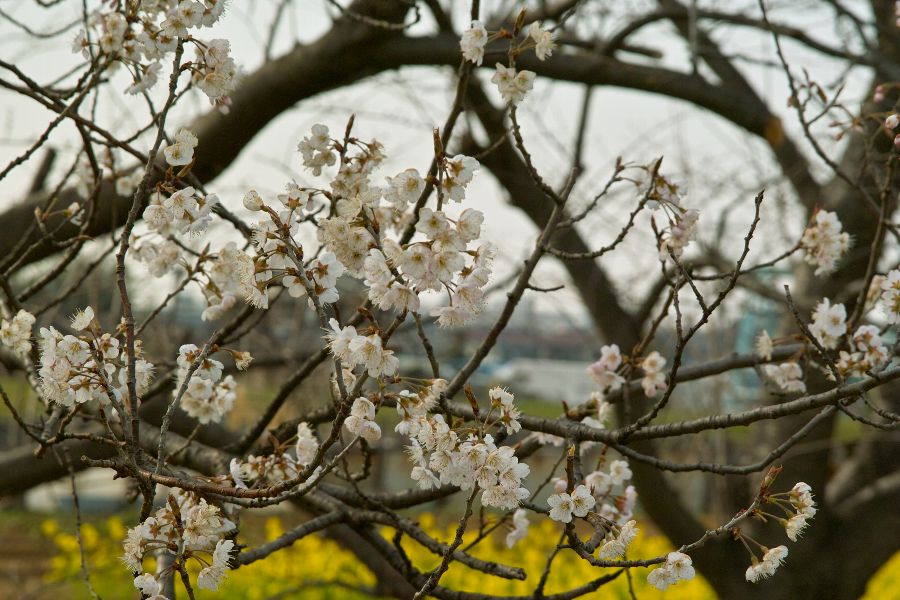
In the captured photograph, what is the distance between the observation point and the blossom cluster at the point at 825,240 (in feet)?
6.97

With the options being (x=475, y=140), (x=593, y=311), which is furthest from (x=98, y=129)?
(x=593, y=311)

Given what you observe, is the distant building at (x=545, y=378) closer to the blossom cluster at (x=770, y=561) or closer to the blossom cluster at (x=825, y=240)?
the blossom cluster at (x=825, y=240)

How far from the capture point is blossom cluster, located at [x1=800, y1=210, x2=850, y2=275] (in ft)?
6.97

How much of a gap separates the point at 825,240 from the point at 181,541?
1.64m

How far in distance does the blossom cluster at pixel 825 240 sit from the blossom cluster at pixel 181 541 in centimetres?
154

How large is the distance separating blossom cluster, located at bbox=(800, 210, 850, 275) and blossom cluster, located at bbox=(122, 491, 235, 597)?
154 cm

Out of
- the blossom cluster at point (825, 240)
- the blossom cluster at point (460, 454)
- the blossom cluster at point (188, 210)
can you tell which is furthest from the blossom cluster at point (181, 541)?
the blossom cluster at point (825, 240)

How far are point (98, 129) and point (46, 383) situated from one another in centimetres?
55

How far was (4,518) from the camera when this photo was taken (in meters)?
9.87

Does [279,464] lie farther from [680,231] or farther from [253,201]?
[680,231]

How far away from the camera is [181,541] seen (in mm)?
1320

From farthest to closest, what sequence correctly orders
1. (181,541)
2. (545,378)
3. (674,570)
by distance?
1. (545,378)
2. (674,570)
3. (181,541)

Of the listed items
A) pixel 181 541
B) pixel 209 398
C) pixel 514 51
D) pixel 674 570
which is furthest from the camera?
pixel 209 398

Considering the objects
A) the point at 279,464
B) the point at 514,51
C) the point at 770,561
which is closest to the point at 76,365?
the point at 279,464
